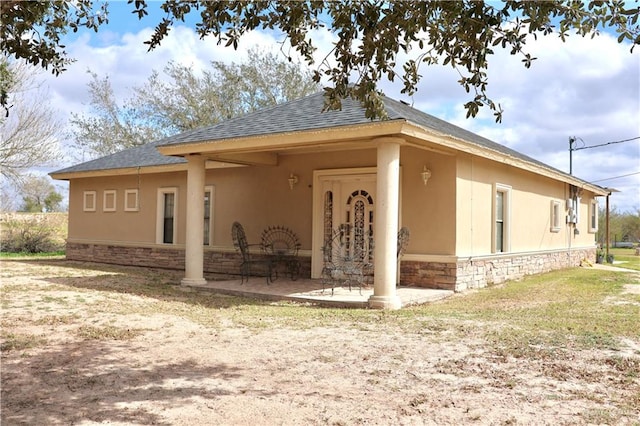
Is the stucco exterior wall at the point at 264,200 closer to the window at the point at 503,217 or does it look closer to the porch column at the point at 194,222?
the porch column at the point at 194,222

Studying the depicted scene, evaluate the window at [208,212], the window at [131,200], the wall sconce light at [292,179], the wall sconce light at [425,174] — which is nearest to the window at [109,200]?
the window at [131,200]

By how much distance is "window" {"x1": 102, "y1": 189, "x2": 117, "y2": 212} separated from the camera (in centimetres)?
1636

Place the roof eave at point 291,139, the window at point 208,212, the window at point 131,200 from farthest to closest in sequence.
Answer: the window at point 131,200 < the window at point 208,212 < the roof eave at point 291,139

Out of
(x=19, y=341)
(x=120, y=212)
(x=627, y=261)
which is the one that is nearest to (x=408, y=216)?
(x=19, y=341)

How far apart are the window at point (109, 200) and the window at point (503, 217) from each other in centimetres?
1076

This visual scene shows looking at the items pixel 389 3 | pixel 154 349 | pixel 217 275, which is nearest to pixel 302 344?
pixel 154 349

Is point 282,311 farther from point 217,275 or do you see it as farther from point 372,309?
point 217,275

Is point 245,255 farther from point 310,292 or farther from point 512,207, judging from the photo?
point 512,207

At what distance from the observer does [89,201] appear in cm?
1709

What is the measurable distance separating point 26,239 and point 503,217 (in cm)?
1787

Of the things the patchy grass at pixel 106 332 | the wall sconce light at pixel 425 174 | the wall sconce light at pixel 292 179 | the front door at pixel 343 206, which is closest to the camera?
the patchy grass at pixel 106 332

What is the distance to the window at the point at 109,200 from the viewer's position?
16359mm

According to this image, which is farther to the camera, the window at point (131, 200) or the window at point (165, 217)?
the window at point (131, 200)

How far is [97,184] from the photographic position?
16.9 m
